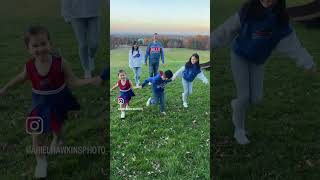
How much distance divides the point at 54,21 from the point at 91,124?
3.18ft

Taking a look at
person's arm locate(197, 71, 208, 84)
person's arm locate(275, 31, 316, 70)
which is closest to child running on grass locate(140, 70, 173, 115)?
person's arm locate(197, 71, 208, 84)

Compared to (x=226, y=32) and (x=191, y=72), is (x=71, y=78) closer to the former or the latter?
(x=191, y=72)

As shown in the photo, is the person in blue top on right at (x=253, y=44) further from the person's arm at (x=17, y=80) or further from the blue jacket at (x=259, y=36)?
the person's arm at (x=17, y=80)

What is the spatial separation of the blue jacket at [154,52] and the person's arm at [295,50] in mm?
1024

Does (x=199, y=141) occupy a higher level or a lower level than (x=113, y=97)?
lower

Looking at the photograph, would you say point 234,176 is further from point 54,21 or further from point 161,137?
point 54,21

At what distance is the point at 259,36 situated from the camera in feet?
15.4

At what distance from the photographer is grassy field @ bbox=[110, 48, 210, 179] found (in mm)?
4734

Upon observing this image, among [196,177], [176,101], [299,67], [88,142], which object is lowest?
[196,177]

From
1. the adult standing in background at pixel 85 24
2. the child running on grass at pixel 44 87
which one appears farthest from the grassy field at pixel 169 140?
the child running on grass at pixel 44 87

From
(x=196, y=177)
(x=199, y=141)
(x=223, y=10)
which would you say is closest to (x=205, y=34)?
(x=223, y=10)

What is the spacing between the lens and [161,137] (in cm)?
476

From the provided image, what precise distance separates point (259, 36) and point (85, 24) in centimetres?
152

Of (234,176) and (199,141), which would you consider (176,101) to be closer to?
(199,141)
